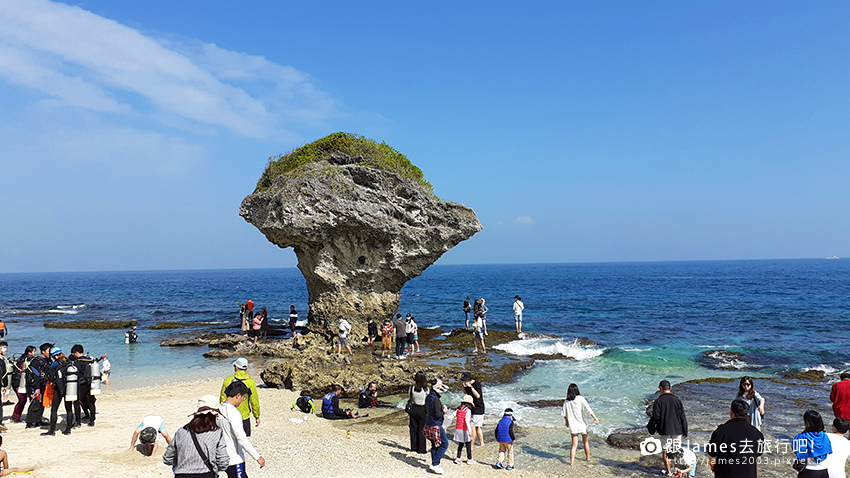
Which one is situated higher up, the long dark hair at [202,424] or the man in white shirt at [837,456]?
the long dark hair at [202,424]

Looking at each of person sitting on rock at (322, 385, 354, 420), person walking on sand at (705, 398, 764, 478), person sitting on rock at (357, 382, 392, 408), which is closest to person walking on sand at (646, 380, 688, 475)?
person walking on sand at (705, 398, 764, 478)

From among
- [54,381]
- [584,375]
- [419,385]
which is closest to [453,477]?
[419,385]

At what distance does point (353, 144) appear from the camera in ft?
87.5

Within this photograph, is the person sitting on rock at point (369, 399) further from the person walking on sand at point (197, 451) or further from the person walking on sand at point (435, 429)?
the person walking on sand at point (197, 451)

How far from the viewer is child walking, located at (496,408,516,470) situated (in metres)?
8.82

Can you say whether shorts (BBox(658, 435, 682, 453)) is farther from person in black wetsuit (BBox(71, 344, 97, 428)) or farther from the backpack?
person in black wetsuit (BBox(71, 344, 97, 428))

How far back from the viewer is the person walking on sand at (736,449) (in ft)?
18.4

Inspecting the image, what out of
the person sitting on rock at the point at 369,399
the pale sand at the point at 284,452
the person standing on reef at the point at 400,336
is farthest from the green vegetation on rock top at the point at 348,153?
the pale sand at the point at 284,452

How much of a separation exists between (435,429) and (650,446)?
16.0 feet

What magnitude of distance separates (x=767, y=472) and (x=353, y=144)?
903 inches

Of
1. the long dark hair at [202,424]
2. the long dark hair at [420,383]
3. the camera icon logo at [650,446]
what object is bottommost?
the camera icon logo at [650,446]

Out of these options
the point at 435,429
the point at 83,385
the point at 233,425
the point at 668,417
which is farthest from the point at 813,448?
the point at 83,385

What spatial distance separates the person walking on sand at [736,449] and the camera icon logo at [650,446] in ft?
14.4

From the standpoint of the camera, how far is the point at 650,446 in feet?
32.9
